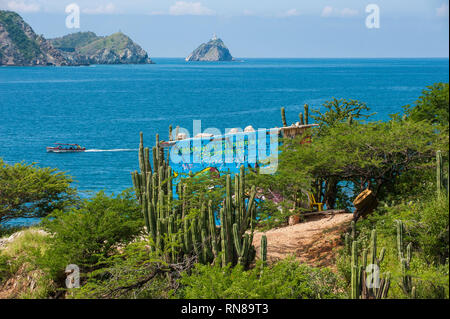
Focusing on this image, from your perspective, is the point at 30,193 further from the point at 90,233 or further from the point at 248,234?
the point at 248,234

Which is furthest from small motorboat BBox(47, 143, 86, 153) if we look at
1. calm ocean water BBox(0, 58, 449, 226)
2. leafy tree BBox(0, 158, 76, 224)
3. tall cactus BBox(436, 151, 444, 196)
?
tall cactus BBox(436, 151, 444, 196)

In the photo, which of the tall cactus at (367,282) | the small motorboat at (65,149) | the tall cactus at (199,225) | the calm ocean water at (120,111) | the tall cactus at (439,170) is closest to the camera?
the tall cactus at (367,282)

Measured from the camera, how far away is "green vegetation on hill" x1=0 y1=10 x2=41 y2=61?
6673 inches

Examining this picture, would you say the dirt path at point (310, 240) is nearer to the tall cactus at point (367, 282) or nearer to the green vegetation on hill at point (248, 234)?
the green vegetation on hill at point (248, 234)

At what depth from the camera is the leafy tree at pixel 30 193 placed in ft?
67.2

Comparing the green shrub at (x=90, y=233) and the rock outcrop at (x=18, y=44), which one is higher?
the rock outcrop at (x=18, y=44)

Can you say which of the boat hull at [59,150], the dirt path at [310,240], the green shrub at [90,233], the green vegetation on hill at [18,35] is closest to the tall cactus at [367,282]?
the dirt path at [310,240]

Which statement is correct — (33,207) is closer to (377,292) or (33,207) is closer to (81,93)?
(377,292)

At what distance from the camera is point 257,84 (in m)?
127

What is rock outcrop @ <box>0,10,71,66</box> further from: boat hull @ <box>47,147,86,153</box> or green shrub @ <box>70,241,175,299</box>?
green shrub @ <box>70,241,175,299</box>

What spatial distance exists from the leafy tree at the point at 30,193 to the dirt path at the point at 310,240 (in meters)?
8.39

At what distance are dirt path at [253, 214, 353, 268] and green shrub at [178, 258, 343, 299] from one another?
6.10 feet
